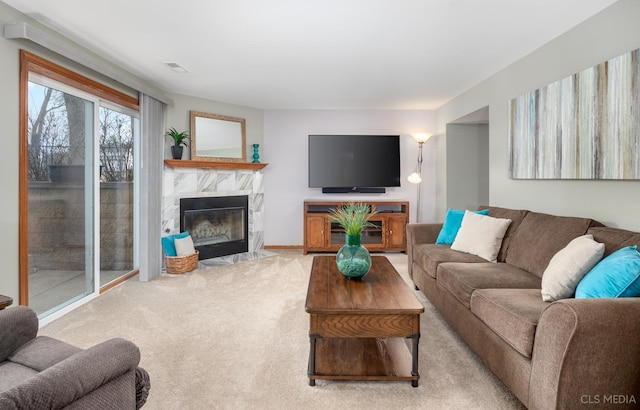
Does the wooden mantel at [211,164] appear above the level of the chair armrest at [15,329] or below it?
above

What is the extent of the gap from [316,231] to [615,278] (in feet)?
13.9

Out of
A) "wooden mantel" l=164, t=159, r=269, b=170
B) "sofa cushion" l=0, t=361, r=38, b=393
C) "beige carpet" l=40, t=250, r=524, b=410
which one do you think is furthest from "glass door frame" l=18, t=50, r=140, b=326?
"sofa cushion" l=0, t=361, r=38, b=393

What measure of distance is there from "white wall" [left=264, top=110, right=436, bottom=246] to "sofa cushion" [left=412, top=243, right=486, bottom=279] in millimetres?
2520

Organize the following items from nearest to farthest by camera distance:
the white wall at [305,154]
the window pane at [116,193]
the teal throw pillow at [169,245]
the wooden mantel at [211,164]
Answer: the window pane at [116,193] → the teal throw pillow at [169,245] → the wooden mantel at [211,164] → the white wall at [305,154]

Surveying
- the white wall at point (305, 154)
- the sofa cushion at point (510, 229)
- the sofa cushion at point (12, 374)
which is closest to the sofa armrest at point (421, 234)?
the sofa cushion at point (510, 229)

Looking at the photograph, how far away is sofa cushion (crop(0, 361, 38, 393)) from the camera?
1204 millimetres

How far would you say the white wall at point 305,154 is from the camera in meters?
6.06

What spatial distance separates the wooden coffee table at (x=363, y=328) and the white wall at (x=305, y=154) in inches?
143

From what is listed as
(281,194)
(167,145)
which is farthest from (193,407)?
(281,194)

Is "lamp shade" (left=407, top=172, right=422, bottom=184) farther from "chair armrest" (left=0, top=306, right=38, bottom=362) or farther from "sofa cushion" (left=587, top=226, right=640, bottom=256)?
"chair armrest" (left=0, top=306, right=38, bottom=362)

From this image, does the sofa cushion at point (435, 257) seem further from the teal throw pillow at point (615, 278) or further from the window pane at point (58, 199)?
the window pane at point (58, 199)

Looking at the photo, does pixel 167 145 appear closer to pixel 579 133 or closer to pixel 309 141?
pixel 309 141

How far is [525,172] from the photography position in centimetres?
342

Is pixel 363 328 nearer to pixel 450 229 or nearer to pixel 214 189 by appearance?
pixel 450 229
